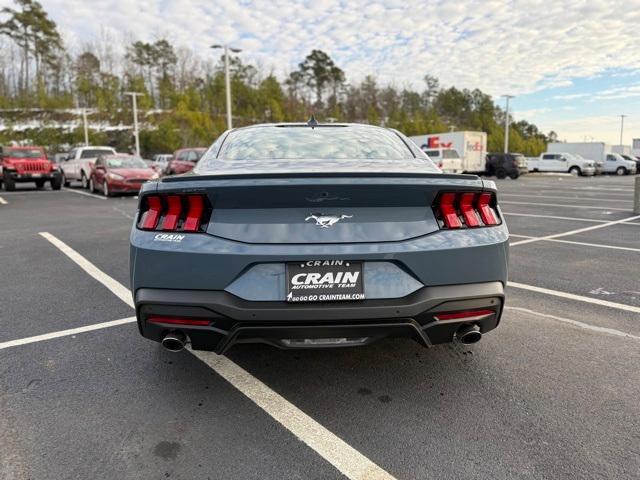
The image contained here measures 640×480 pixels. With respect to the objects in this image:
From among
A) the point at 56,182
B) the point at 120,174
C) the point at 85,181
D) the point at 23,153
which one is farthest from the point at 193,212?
the point at 23,153

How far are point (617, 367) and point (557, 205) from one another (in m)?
11.7

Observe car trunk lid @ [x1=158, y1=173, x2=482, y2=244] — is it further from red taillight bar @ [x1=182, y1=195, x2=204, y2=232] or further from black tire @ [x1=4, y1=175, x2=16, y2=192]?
black tire @ [x1=4, y1=175, x2=16, y2=192]

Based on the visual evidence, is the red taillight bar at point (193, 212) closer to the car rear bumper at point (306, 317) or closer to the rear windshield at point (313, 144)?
the car rear bumper at point (306, 317)

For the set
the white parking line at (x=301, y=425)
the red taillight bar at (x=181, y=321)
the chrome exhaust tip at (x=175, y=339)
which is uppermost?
the red taillight bar at (x=181, y=321)

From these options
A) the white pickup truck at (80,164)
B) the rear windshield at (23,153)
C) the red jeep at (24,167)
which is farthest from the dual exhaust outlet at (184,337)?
the rear windshield at (23,153)

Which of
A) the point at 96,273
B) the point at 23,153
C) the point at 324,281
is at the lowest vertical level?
the point at 96,273

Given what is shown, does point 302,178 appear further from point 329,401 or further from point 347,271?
point 329,401

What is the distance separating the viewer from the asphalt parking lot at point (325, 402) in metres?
2.15

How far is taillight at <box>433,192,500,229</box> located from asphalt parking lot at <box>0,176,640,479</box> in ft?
3.29

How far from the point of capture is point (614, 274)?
557 cm

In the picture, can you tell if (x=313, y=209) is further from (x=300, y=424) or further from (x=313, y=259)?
(x=300, y=424)

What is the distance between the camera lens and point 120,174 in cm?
1597

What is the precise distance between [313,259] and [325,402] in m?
0.91

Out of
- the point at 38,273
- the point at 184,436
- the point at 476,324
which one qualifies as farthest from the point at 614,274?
the point at 38,273
